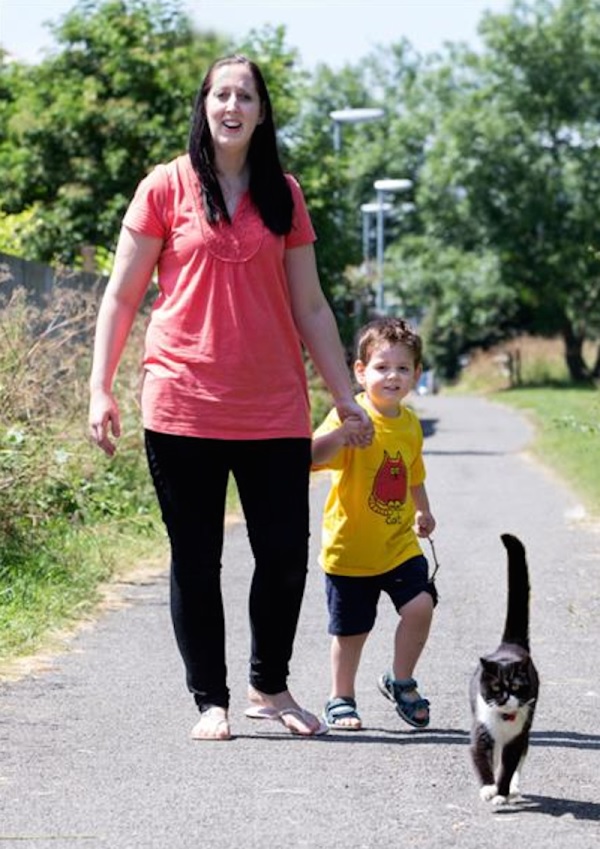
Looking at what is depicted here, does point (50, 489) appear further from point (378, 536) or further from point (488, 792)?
point (488, 792)

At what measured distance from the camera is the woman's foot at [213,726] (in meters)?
6.20

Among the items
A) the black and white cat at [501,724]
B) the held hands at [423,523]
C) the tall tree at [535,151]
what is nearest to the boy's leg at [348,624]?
the held hands at [423,523]

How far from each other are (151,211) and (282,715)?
163cm

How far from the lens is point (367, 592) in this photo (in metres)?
6.69

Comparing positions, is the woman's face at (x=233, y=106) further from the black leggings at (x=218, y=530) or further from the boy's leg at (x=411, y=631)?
the boy's leg at (x=411, y=631)

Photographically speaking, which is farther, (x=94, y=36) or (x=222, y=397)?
(x=94, y=36)

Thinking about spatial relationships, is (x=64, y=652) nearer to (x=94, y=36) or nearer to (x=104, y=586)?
(x=104, y=586)

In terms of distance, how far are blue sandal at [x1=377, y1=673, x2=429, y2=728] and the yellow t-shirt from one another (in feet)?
1.21

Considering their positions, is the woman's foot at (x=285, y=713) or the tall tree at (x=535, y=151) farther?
the tall tree at (x=535, y=151)

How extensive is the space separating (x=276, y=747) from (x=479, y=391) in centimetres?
5844

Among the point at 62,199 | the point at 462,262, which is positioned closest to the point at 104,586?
the point at 62,199

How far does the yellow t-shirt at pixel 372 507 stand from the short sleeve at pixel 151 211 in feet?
2.90

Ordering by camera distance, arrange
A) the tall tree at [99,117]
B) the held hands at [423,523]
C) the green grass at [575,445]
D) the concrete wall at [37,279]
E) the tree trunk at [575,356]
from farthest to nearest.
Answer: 1. the tree trunk at [575,356]
2. the tall tree at [99,117]
3. the green grass at [575,445]
4. the concrete wall at [37,279]
5. the held hands at [423,523]

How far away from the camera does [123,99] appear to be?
2536cm
